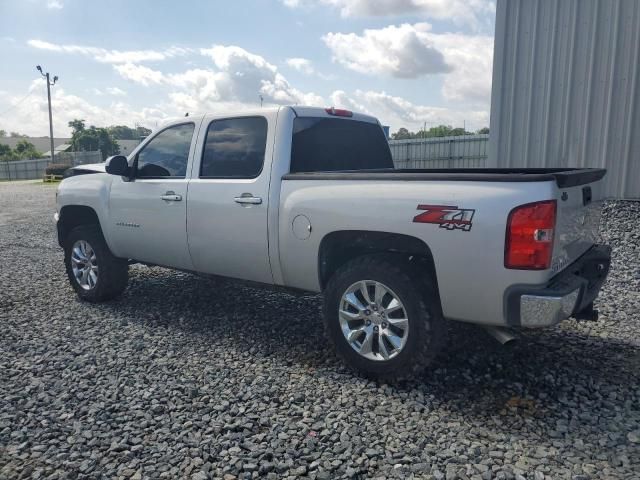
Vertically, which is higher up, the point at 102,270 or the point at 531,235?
the point at 531,235

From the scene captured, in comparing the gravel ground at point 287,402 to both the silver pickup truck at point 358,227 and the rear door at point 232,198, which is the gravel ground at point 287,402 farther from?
the rear door at point 232,198

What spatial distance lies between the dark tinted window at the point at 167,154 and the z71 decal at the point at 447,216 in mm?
2495

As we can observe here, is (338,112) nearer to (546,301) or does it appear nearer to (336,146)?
(336,146)

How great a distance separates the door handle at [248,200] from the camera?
422 centimetres

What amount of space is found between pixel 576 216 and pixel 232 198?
8.40 ft

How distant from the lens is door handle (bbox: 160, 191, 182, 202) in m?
4.83

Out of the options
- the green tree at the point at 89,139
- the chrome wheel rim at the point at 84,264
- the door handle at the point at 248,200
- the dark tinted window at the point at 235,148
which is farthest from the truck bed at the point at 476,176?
the green tree at the point at 89,139

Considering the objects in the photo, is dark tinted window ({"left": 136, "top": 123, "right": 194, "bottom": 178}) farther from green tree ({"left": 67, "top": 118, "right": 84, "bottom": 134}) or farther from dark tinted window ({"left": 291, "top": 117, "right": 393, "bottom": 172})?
green tree ({"left": 67, "top": 118, "right": 84, "bottom": 134})

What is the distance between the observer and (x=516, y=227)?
→ 3039mm

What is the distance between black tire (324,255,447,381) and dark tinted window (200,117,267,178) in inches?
47.5

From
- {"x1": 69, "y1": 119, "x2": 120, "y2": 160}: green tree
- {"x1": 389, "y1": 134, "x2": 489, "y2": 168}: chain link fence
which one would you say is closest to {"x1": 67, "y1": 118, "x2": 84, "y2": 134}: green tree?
{"x1": 69, "y1": 119, "x2": 120, "y2": 160}: green tree

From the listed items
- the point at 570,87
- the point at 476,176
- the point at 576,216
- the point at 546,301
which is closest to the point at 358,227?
the point at 476,176

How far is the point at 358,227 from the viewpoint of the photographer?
3.67 metres

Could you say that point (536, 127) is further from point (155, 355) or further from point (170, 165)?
point (155, 355)
